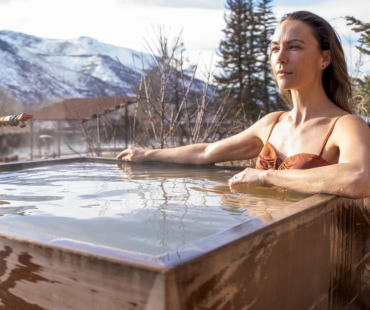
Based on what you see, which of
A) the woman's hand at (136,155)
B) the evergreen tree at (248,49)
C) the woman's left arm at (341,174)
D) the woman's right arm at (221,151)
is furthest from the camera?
the evergreen tree at (248,49)

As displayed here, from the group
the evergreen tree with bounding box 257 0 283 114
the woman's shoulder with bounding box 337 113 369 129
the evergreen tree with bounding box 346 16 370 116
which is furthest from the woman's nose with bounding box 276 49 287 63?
the evergreen tree with bounding box 257 0 283 114

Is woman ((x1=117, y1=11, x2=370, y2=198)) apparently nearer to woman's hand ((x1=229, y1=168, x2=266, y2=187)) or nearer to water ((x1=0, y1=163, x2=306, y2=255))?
woman's hand ((x1=229, y1=168, x2=266, y2=187))

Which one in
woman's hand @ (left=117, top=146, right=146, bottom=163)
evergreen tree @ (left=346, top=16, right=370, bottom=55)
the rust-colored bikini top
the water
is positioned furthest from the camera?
evergreen tree @ (left=346, top=16, right=370, bottom=55)

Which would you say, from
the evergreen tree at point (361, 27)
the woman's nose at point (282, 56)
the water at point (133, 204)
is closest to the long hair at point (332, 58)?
the woman's nose at point (282, 56)

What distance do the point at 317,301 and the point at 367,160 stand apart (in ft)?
1.75

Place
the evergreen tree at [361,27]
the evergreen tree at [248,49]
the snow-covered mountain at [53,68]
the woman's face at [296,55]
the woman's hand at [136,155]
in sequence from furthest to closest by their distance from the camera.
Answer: the snow-covered mountain at [53,68], the evergreen tree at [248,49], the evergreen tree at [361,27], the woman's hand at [136,155], the woman's face at [296,55]

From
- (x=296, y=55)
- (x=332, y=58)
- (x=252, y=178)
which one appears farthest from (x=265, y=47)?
(x=252, y=178)

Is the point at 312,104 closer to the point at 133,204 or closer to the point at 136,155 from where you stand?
the point at 133,204

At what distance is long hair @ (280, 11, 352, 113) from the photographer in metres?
1.90

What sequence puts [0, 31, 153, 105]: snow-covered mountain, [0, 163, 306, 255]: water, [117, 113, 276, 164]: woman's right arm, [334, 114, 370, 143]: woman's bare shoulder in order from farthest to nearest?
[0, 31, 153, 105]: snow-covered mountain, [117, 113, 276, 164]: woman's right arm, [334, 114, 370, 143]: woman's bare shoulder, [0, 163, 306, 255]: water

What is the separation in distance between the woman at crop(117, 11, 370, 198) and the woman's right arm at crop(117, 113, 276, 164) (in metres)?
0.05

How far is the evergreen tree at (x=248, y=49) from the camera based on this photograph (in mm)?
23328

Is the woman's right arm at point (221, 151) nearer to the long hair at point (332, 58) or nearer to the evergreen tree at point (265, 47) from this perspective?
the long hair at point (332, 58)

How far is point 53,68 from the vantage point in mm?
72688
